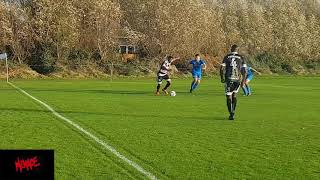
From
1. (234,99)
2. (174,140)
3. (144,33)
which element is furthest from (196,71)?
(144,33)

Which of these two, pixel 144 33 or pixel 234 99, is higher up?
pixel 144 33

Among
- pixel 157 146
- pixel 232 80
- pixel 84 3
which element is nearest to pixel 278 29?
pixel 84 3

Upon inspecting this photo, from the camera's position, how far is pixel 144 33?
61344mm

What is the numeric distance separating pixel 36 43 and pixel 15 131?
1751 inches

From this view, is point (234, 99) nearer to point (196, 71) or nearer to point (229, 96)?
point (229, 96)

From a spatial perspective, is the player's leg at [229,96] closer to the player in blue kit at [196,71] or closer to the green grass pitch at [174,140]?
the green grass pitch at [174,140]

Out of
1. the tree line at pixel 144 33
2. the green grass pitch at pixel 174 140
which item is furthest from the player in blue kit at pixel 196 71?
the tree line at pixel 144 33

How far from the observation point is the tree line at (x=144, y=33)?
53.7m

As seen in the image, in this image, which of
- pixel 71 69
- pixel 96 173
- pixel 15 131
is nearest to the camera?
pixel 96 173

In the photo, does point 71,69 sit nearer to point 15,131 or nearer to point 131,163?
point 15,131

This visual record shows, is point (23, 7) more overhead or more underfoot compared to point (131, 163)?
more overhead

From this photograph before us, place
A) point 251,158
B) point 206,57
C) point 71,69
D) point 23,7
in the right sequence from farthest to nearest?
point 206,57 → point 23,7 → point 71,69 → point 251,158

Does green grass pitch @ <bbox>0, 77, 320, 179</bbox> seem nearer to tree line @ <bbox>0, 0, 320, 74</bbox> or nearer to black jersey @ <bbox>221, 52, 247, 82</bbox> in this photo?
black jersey @ <bbox>221, 52, 247, 82</bbox>

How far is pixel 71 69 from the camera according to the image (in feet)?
171
